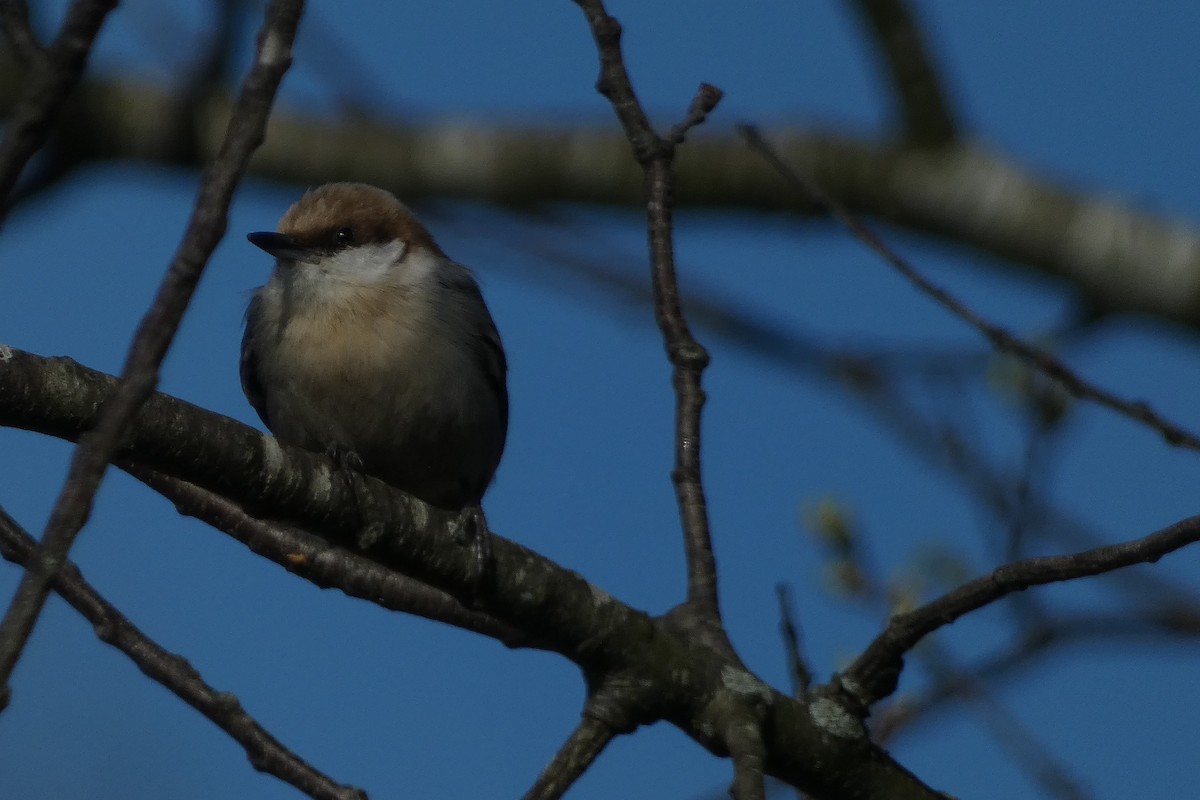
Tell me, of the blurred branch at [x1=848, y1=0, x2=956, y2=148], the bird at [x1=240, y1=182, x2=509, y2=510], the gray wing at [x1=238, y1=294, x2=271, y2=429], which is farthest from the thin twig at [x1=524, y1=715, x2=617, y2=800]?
the blurred branch at [x1=848, y1=0, x2=956, y2=148]

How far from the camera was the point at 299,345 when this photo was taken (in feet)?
16.5

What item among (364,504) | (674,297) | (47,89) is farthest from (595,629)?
(47,89)

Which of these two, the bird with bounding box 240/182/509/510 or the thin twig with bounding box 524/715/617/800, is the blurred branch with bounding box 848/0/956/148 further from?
the thin twig with bounding box 524/715/617/800

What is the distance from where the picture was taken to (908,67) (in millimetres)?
5812

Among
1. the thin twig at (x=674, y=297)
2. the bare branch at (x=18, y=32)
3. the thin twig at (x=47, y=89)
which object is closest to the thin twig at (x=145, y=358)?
the thin twig at (x=47, y=89)

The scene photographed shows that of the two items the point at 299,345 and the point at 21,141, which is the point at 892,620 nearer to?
the point at 21,141

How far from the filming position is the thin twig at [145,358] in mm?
1708

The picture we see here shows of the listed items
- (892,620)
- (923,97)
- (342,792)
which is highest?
(923,97)

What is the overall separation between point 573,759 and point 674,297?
1.18 meters

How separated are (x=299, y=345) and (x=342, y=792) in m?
2.46

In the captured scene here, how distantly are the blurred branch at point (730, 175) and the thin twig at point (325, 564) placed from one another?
2.16 metres

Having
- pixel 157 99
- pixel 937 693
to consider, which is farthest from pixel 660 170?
pixel 157 99

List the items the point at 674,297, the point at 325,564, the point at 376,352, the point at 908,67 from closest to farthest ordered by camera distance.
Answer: the point at 325,564
the point at 674,297
the point at 376,352
the point at 908,67

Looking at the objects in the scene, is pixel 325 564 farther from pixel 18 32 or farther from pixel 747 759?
pixel 18 32
